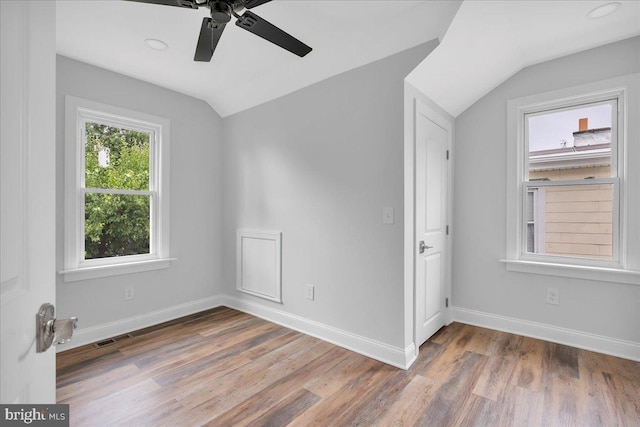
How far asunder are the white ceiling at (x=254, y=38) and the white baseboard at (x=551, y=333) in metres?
2.62

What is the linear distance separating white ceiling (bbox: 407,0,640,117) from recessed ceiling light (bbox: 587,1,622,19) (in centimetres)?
3

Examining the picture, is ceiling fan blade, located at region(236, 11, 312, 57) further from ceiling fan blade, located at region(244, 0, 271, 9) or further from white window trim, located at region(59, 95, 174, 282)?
white window trim, located at region(59, 95, 174, 282)

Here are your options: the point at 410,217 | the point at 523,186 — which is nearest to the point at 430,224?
the point at 410,217

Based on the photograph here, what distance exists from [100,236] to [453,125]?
3697 millimetres

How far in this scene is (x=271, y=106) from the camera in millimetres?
3357

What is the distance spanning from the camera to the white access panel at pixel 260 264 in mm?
3301

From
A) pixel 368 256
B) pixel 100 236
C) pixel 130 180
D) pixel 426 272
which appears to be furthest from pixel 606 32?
pixel 100 236

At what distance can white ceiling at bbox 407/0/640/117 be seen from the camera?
6.82 ft

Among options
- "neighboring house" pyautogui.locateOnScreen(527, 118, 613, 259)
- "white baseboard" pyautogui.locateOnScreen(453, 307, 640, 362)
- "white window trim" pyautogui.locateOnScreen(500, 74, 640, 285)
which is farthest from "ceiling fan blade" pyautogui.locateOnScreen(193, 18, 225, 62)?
"white baseboard" pyautogui.locateOnScreen(453, 307, 640, 362)

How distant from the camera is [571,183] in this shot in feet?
9.04

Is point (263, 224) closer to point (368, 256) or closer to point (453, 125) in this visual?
point (368, 256)

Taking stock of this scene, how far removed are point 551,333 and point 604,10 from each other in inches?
100

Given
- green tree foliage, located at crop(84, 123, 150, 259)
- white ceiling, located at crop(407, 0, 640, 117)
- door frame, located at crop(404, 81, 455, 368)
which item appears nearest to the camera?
white ceiling, located at crop(407, 0, 640, 117)

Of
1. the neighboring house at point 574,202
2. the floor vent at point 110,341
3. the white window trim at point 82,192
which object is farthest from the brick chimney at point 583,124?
the floor vent at point 110,341
